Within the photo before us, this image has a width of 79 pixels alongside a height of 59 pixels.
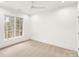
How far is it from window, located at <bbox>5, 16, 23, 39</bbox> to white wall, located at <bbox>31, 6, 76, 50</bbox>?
98 centimetres

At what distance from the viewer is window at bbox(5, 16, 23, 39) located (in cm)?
470

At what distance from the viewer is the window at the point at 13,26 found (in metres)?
4.70

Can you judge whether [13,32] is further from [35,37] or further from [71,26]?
[71,26]

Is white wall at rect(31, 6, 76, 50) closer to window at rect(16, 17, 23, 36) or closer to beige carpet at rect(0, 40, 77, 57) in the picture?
beige carpet at rect(0, 40, 77, 57)

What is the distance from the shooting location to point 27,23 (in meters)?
6.25

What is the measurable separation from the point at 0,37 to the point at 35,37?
2383mm

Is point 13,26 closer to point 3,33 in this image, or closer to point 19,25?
point 19,25

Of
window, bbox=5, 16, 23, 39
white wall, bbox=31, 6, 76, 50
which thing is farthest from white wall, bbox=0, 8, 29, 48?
white wall, bbox=31, 6, 76, 50

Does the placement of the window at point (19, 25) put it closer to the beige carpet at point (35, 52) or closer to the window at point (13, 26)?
the window at point (13, 26)

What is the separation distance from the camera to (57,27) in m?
4.62

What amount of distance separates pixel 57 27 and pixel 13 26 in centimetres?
253

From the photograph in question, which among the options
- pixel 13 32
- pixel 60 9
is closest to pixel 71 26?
pixel 60 9

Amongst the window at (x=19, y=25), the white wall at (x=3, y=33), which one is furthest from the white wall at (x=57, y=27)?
the window at (x=19, y=25)

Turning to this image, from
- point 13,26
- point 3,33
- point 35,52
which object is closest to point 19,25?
point 13,26
